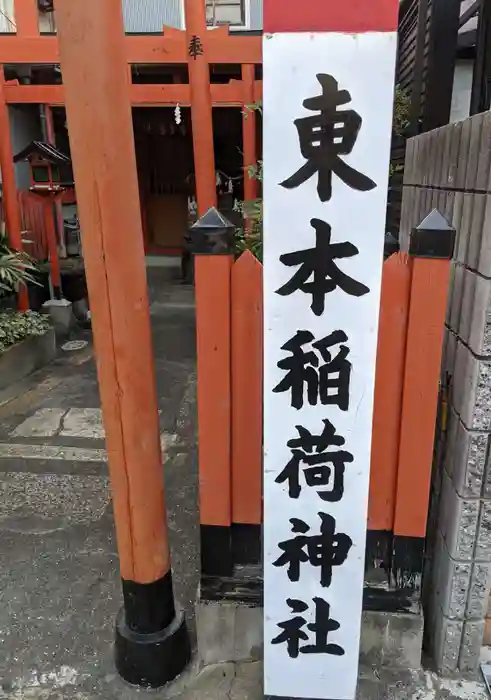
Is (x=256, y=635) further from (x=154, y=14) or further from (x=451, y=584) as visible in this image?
(x=154, y=14)

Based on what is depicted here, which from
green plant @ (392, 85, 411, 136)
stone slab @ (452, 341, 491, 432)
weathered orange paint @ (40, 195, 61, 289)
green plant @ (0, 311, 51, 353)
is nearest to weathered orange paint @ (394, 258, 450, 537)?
stone slab @ (452, 341, 491, 432)

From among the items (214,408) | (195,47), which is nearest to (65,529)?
(214,408)

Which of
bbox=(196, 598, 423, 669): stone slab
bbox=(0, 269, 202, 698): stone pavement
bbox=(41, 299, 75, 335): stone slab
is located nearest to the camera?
bbox=(196, 598, 423, 669): stone slab

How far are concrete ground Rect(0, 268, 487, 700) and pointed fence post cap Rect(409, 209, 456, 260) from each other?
6.20 ft

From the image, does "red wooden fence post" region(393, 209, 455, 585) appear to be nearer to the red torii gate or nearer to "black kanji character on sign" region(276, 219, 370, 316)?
"black kanji character on sign" region(276, 219, 370, 316)

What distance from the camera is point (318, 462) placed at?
78.3 inches

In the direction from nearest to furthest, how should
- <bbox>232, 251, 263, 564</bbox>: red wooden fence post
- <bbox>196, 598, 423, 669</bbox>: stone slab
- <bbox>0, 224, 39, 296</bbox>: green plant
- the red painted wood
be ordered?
the red painted wood → <bbox>232, 251, 263, 564</bbox>: red wooden fence post → <bbox>196, 598, 423, 669</bbox>: stone slab → <bbox>0, 224, 39, 296</bbox>: green plant

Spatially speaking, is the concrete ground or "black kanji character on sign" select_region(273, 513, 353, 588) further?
the concrete ground

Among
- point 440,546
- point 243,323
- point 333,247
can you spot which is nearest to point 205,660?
point 440,546

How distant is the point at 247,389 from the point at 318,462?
0.47 m

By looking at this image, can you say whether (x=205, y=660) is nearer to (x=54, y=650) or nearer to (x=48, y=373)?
(x=54, y=650)

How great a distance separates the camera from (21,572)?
3307mm

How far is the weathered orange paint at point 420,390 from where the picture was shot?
80.7 inches

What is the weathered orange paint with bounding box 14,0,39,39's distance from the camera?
6.43 m
